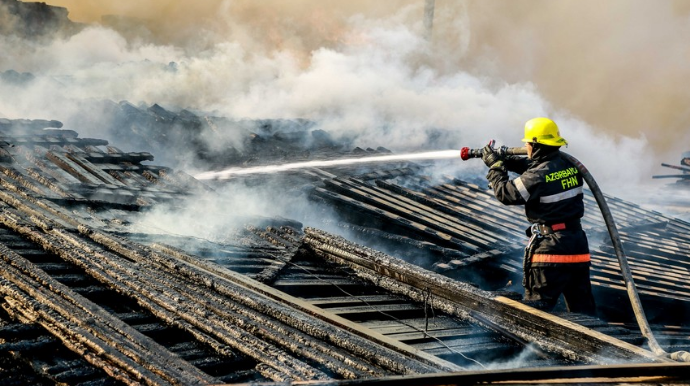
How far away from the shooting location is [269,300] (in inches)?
149

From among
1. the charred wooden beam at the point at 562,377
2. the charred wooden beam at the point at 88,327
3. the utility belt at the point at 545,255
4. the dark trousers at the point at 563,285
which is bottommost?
the charred wooden beam at the point at 88,327

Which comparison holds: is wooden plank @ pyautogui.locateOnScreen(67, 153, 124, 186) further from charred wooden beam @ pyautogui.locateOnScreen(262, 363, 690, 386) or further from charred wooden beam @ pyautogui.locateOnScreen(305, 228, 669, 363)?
charred wooden beam @ pyautogui.locateOnScreen(262, 363, 690, 386)

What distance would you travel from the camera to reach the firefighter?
495 centimetres

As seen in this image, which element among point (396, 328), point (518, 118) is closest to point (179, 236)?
point (396, 328)

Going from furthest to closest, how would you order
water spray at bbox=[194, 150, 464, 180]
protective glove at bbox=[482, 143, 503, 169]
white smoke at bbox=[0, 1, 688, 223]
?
1. white smoke at bbox=[0, 1, 688, 223]
2. water spray at bbox=[194, 150, 464, 180]
3. protective glove at bbox=[482, 143, 503, 169]

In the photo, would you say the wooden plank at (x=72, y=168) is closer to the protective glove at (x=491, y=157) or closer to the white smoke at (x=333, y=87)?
the protective glove at (x=491, y=157)

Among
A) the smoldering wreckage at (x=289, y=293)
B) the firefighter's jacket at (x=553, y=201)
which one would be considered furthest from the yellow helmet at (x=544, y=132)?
the smoldering wreckage at (x=289, y=293)

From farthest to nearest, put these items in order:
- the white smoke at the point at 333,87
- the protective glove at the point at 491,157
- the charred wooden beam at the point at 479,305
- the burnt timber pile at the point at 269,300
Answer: the white smoke at the point at 333,87
the protective glove at the point at 491,157
the charred wooden beam at the point at 479,305
the burnt timber pile at the point at 269,300

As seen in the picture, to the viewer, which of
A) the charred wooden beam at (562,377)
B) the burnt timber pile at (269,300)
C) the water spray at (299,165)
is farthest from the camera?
the water spray at (299,165)

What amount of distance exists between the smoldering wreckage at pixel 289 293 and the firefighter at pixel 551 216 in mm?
262

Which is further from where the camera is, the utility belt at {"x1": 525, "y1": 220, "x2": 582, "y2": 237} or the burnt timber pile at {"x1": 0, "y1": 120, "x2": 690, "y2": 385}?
the utility belt at {"x1": 525, "y1": 220, "x2": 582, "y2": 237}

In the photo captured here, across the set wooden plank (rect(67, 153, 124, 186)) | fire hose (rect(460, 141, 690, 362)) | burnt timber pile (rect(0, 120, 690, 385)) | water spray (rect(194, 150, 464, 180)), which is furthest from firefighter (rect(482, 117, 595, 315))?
wooden plank (rect(67, 153, 124, 186))

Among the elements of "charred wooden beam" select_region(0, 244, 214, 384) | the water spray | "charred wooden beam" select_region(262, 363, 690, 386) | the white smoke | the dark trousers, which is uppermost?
the white smoke

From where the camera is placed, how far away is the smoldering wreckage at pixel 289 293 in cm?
292
